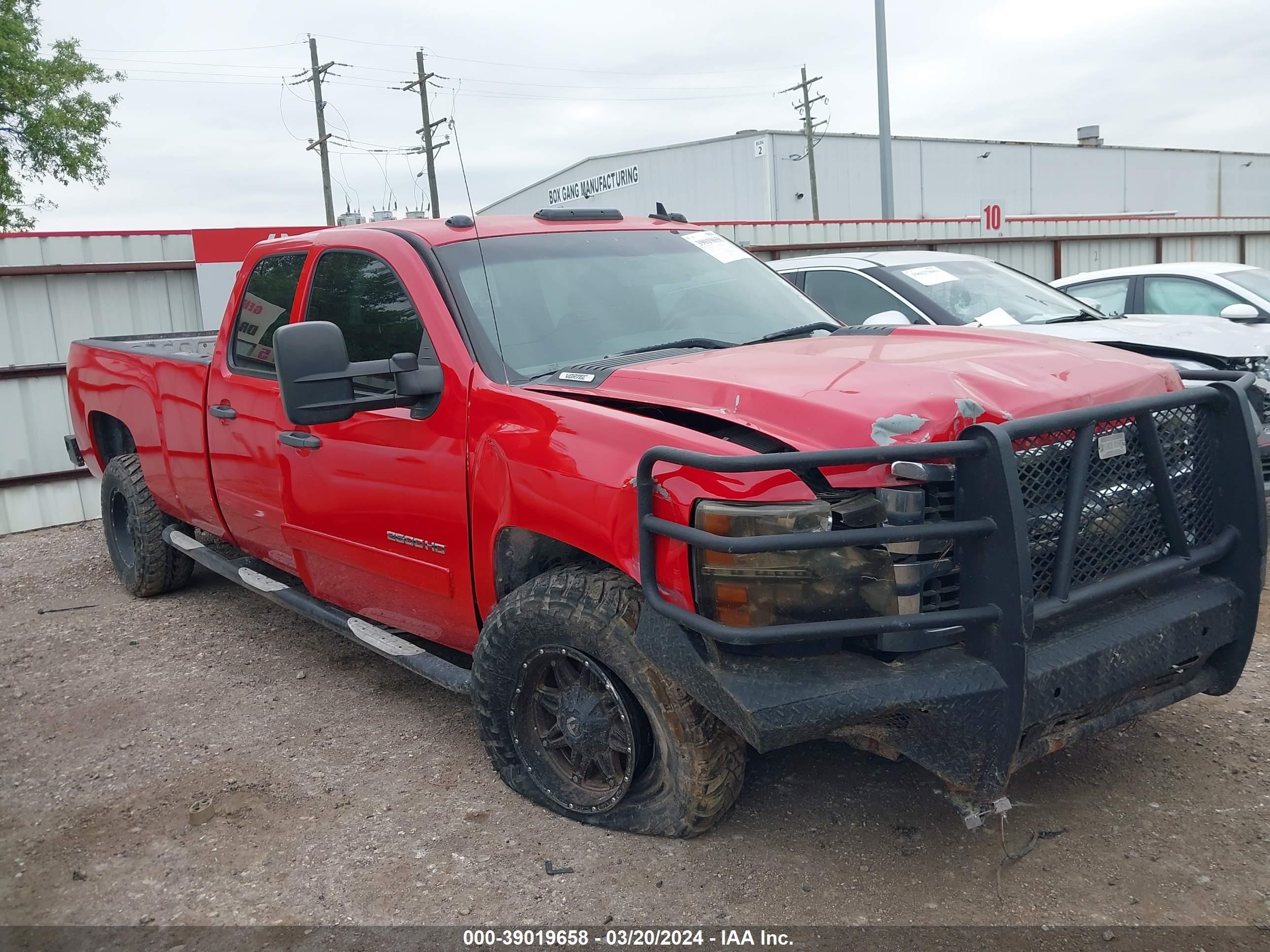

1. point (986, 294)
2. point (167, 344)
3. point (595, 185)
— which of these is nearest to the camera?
point (167, 344)

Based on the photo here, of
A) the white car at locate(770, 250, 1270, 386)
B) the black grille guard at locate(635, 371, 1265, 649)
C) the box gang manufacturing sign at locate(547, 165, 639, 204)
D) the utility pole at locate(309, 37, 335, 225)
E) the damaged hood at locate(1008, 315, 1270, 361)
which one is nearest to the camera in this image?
the black grille guard at locate(635, 371, 1265, 649)

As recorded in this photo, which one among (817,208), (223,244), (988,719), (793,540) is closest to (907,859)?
(988,719)

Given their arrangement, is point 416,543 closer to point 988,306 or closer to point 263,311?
point 263,311

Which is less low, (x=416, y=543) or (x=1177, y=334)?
(x=1177, y=334)

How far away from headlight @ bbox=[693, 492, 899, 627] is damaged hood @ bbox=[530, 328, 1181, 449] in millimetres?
188

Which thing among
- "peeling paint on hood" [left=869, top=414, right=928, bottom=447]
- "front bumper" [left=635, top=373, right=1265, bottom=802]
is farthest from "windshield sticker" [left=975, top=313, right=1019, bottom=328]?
"peeling paint on hood" [left=869, top=414, right=928, bottom=447]

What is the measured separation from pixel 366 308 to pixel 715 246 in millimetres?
1447

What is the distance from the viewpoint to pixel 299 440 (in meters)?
4.23

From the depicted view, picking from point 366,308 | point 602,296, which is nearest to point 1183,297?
point 602,296

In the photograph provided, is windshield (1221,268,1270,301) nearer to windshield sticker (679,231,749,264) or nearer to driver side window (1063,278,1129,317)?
driver side window (1063,278,1129,317)

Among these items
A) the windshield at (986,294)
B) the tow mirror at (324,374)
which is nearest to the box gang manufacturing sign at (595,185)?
the windshield at (986,294)

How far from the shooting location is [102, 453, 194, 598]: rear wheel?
6.00 meters

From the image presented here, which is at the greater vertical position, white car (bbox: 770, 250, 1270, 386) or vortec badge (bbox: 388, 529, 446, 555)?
white car (bbox: 770, 250, 1270, 386)

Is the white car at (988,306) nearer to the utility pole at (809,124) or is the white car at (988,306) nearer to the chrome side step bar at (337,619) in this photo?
the chrome side step bar at (337,619)
